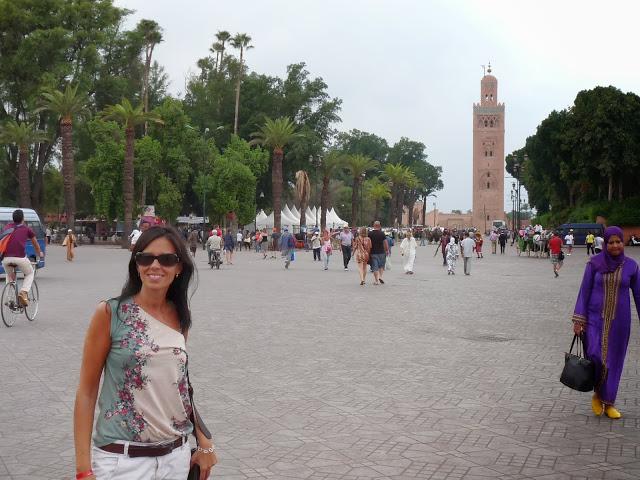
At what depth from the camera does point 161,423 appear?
9.39ft

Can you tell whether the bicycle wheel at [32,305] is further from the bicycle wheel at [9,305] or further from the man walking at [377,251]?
the man walking at [377,251]

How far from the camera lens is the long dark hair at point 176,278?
3062 mm

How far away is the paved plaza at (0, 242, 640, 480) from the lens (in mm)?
5461

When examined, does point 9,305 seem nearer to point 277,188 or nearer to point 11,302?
point 11,302

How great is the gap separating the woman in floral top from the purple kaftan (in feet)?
15.5

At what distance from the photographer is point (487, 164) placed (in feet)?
523

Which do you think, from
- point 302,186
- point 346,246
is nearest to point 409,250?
point 346,246

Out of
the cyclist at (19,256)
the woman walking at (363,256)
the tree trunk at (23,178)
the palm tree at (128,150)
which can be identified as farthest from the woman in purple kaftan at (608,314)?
the tree trunk at (23,178)

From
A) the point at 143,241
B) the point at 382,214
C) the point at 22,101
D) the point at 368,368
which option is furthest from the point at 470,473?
the point at 382,214

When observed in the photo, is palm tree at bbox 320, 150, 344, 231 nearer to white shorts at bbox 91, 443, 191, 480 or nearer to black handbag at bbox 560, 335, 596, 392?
black handbag at bbox 560, 335, 596, 392

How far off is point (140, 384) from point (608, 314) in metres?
5.08

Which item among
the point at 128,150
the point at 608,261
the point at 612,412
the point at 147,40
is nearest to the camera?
the point at 612,412

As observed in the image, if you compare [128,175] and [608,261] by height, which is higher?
[128,175]

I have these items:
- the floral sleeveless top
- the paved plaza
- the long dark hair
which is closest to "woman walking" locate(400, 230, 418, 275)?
the paved plaza
